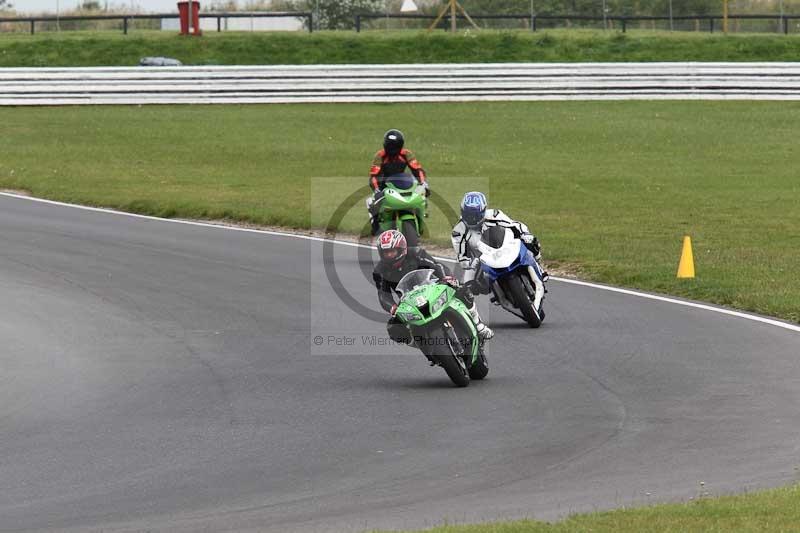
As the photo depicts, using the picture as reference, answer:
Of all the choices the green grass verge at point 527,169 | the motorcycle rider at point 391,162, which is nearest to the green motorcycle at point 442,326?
the green grass verge at point 527,169

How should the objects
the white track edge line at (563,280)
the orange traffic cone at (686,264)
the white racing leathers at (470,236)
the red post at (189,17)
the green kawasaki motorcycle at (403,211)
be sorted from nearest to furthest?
the white racing leathers at (470,236), the white track edge line at (563,280), the green kawasaki motorcycle at (403,211), the orange traffic cone at (686,264), the red post at (189,17)

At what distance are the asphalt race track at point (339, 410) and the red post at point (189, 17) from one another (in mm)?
31888

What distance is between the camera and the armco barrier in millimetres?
40500

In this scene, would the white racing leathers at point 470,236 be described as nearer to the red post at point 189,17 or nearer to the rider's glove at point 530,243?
the rider's glove at point 530,243

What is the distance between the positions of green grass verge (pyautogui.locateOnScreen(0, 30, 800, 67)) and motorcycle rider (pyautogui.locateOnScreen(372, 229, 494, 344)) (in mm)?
34483

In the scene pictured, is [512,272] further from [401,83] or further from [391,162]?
[401,83]

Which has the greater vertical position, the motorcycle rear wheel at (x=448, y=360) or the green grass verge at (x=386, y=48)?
the green grass verge at (x=386, y=48)

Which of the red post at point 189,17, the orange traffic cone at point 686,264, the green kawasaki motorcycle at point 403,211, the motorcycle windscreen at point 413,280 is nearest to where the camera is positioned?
the motorcycle windscreen at point 413,280

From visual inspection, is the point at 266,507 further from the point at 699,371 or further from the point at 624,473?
the point at 699,371

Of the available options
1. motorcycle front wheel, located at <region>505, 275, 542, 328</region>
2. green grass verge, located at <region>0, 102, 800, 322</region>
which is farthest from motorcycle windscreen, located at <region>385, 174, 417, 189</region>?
motorcycle front wheel, located at <region>505, 275, 542, 328</region>

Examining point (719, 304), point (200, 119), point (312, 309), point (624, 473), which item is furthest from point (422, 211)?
point (200, 119)

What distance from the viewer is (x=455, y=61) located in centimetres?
4728

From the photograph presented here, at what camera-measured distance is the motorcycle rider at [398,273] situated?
41.1ft

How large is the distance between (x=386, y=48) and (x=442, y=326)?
36.9 m
